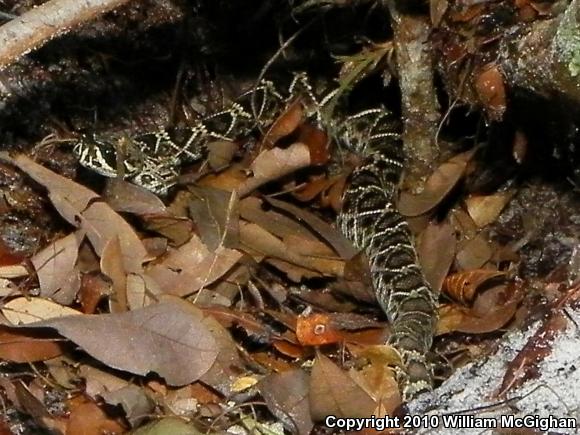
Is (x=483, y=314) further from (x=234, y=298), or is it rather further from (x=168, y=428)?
(x=168, y=428)

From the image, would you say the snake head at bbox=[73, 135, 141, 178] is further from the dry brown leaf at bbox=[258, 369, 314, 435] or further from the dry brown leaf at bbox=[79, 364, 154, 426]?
the dry brown leaf at bbox=[258, 369, 314, 435]

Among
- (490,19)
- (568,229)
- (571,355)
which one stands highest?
(490,19)

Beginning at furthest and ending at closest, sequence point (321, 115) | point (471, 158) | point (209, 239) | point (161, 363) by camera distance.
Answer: point (321, 115) → point (471, 158) → point (209, 239) → point (161, 363)

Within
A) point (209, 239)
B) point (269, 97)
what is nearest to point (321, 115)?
point (269, 97)

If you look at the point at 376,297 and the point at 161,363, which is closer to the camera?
the point at 161,363

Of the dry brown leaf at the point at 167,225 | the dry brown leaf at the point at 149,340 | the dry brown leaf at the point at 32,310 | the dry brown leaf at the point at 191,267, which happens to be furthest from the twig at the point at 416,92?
the dry brown leaf at the point at 32,310

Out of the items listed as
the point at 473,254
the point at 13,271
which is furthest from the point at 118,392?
the point at 473,254

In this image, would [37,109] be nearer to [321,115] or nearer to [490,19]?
[321,115]

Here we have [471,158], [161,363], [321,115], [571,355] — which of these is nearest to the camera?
[571,355]
